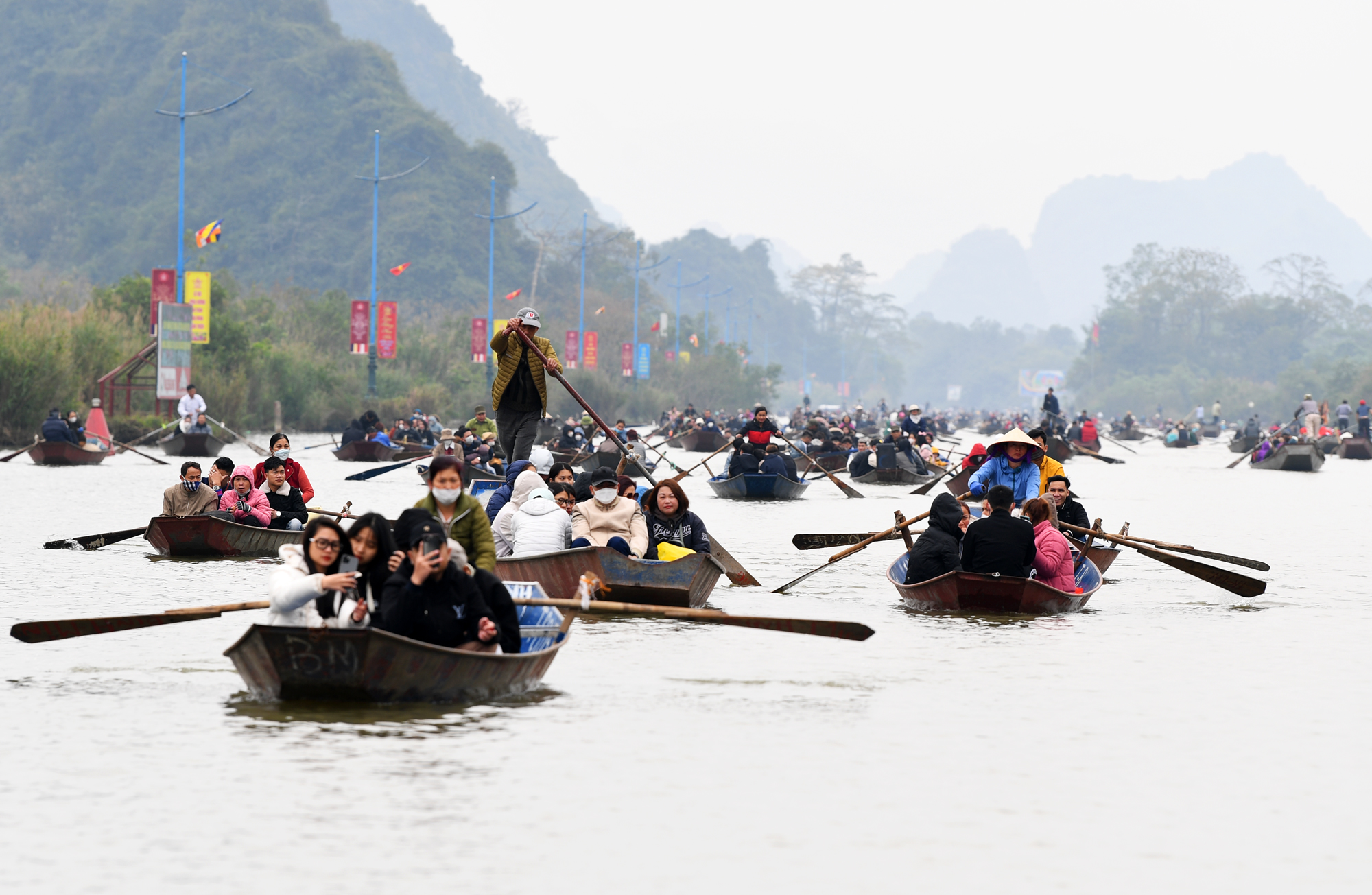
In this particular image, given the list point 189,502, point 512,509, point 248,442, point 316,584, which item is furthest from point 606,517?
point 248,442

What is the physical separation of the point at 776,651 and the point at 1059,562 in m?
3.20

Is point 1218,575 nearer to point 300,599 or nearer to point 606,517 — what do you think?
point 606,517

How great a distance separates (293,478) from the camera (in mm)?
17500

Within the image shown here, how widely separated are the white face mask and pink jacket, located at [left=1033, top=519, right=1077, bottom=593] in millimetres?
5693

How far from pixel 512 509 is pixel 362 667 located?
523 centimetres

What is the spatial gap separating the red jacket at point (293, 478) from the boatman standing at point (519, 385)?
85.4 inches

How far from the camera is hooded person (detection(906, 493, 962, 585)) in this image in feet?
45.9

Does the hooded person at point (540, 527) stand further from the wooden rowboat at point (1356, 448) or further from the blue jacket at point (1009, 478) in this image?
the wooden rowboat at point (1356, 448)

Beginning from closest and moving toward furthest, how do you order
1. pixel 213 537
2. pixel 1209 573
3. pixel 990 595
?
pixel 990 595 < pixel 1209 573 < pixel 213 537

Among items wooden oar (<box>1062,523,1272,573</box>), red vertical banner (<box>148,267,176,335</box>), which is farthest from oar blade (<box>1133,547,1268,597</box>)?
red vertical banner (<box>148,267,176,335</box>)

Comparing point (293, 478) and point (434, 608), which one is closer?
point (434, 608)

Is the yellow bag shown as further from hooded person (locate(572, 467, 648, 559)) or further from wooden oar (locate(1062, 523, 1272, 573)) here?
wooden oar (locate(1062, 523, 1272, 573))

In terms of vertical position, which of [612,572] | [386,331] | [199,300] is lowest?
[612,572]

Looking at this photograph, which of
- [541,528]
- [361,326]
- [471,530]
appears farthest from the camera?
[361,326]
